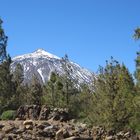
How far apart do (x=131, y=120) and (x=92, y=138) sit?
5.83 meters

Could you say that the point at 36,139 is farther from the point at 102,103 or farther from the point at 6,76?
the point at 6,76

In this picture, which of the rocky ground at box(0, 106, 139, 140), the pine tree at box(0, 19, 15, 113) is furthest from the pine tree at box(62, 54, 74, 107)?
the rocky ground at box(0, 106, 139, 140)

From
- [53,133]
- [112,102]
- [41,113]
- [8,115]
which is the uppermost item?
[41,113]

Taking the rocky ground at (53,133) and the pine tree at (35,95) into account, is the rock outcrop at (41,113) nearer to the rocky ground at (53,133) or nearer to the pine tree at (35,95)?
the rocky ground at (53,133)

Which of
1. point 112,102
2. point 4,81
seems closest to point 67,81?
point 4,81

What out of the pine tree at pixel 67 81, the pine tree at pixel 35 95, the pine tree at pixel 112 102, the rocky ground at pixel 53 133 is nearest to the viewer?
the rocky ground at pixel 53 133

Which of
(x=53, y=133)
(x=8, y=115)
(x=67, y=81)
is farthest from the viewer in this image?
(x=67, y=81)

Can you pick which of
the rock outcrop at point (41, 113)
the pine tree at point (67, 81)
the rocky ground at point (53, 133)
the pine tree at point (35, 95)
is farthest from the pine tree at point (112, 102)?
the pine tree at point (35, 95)

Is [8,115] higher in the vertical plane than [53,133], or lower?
higher

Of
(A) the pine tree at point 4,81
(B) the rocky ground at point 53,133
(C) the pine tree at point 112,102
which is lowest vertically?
(B) the rocky ground at point 53,133

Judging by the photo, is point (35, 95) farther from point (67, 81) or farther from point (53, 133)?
point (53, 133)

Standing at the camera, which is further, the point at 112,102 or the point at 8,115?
the point at 8,115

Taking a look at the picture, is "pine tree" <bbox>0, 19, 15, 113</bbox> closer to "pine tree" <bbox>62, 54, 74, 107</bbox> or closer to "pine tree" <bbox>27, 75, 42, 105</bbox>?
"pine tree" <bbox>62, 54, 74, 107</bbox>

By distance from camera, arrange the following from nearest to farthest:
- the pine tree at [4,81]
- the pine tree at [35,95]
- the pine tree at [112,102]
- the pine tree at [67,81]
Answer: the pine tree at [112,102] → the pine tree at [4,81] → the pine tree at [67,81] → the pine tree at [35,95]
